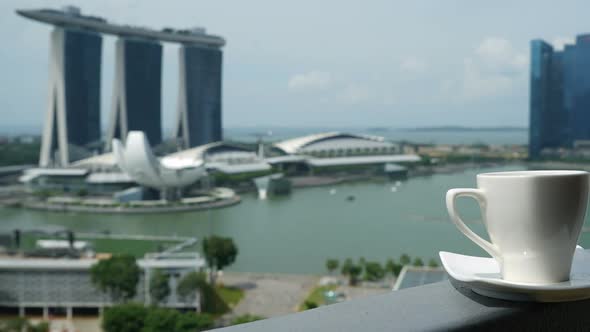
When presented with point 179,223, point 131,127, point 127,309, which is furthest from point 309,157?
point 127,309

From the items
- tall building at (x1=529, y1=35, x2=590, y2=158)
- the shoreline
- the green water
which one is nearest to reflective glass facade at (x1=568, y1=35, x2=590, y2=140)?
tall building at (x1=529, y1=35, x2=590, y2=158)

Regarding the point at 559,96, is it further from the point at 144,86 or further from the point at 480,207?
the point at 480,207

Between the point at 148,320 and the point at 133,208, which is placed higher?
the point at 148,320

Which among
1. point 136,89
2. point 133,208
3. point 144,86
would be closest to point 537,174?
point 133,208

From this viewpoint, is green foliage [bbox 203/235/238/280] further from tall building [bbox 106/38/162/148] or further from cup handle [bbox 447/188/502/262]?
tall building [bbox 106/38/162/148]

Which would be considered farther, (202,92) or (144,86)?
(202,92)

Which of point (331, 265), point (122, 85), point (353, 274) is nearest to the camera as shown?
point (353, 274)

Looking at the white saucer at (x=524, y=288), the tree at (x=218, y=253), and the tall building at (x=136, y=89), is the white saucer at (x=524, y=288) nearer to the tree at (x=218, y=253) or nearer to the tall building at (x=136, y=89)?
the tree at (x=218, y=253)
